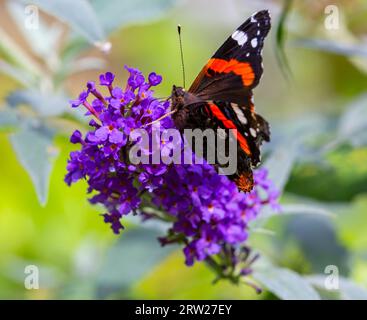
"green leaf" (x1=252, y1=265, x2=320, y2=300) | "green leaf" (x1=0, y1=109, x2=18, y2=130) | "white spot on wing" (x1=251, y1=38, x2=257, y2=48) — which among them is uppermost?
"green leaf" (x1=0, y1=109, x2=18, y2=130)

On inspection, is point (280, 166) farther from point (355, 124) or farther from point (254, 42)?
point (355, 124)

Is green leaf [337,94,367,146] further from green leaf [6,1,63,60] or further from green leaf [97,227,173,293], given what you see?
green leaf [6,1,63,60]

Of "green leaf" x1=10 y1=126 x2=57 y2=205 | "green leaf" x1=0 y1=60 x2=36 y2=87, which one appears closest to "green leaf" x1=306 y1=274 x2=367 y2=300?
"green leaf" x1=10 y1=126 x2=57 y2=205

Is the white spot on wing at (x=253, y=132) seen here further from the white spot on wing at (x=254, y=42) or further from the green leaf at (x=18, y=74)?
the green leaf at (x=18, y=74)

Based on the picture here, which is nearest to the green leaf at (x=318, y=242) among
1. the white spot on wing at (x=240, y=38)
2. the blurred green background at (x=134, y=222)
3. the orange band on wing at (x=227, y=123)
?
the blurred green background at (x=134, y=222)

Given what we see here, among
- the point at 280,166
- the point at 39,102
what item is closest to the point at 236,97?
the point at 280,166
